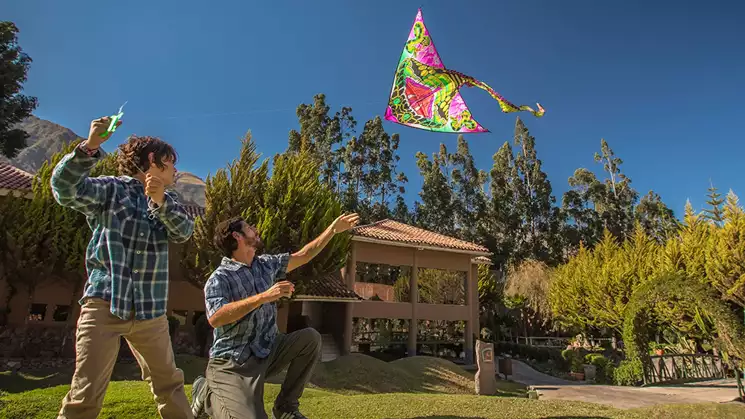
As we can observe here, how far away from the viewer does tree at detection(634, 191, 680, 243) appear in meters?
49.6

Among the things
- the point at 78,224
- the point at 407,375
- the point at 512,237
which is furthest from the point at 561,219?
the point at 78,224

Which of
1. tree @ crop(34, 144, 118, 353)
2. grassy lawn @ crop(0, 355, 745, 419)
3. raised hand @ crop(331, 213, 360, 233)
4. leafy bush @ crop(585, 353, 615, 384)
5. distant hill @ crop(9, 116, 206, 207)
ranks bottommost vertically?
leafy bush @ crop(585, 353, 615, 384)

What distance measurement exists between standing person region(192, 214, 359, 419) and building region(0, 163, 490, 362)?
12458 mm

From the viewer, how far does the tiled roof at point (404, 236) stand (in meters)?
21.4

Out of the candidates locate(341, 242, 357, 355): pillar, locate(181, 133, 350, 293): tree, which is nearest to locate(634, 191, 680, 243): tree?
locate(341, 242, 357, 355): pillar

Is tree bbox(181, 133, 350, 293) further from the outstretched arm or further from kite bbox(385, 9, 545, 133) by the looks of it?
the outstretched arm

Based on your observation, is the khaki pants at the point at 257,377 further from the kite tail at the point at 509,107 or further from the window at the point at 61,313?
the window at the point at 61,313

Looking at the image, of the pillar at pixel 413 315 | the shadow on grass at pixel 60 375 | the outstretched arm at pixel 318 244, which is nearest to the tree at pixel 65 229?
the shadow on grass at pixel 60 375

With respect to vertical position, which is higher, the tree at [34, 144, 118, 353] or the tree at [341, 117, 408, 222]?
the tree at [341, 117, 408, 222]

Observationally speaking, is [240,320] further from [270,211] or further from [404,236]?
[404,236]

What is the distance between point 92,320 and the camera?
247 cm

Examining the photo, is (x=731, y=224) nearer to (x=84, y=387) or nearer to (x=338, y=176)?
(x=84, y=387)

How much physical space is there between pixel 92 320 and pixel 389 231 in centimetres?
2115

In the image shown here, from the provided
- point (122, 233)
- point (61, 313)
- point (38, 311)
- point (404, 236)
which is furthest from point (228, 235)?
point (404, 236)
